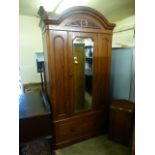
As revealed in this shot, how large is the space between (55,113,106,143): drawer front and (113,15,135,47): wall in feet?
5.61

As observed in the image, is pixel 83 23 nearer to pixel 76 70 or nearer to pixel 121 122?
pixel 76 70

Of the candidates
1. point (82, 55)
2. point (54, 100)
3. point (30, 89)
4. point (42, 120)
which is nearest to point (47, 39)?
point (82, 55)

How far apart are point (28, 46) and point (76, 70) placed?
1.83 m

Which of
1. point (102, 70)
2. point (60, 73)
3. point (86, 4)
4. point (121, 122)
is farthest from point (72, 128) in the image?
point (86, 4)

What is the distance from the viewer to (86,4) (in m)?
2.64

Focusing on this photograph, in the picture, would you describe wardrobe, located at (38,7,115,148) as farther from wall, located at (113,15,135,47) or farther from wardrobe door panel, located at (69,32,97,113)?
wall, located at (113,15,135,47)

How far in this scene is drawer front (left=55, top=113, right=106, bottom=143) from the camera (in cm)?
218

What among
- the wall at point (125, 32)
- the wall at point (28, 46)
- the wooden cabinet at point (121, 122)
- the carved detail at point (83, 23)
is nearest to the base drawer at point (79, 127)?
the wooden cabinet at point (121, 122)

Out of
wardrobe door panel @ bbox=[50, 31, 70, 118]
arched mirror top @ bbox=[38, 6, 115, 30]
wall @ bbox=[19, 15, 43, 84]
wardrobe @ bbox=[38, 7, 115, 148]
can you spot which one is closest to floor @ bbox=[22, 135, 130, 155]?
wardrobe @ bbox=[38, 7, 115, 148]

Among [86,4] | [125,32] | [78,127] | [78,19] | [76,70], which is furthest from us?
[125,32]

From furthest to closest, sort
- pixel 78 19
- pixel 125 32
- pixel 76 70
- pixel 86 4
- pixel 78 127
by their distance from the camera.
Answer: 1. pixel 125 32
2. pixel 86 4
3. pixel 78 127
4. pixel 76 70
5. pixel 78 19

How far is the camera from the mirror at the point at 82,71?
2.12 m
